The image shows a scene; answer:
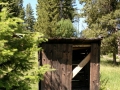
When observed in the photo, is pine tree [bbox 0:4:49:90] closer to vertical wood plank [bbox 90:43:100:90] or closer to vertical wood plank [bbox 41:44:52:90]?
vertical wood plank [bbox 41:44:52:90]

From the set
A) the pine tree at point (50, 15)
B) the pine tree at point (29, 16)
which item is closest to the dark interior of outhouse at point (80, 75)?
the pine tree at point (50, 15)

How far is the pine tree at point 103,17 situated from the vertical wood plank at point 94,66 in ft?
52.5

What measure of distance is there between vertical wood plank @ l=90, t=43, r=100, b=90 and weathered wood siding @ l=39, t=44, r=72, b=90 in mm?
760

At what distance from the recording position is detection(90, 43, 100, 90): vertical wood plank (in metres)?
7.60

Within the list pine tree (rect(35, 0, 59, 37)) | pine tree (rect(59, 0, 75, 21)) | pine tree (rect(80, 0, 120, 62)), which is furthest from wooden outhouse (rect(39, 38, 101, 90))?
pine tree (rect(59, 0, 75, 21))

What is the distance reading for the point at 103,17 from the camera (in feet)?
77.5

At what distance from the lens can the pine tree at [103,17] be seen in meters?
23.5

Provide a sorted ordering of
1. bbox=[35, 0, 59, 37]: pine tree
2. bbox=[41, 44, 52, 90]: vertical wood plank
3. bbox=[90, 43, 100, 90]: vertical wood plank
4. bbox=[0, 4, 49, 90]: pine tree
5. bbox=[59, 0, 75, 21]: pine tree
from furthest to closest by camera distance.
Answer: bbox=[59, 0, 75, 21]: pine tree
bbox=[35, 0, 59, 37]: pine tree
bbox=[90, 43, 100, 90]: vertical wood plank
bbox=[41, 44, 52, 90]: vertical wood plank
bbox=[0, 4, 49, 90]: pine tree

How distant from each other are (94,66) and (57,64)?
126 cm

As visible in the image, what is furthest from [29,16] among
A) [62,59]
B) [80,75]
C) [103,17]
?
[62,59]

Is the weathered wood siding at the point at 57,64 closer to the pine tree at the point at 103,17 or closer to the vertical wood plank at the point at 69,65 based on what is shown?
the vertical wood plank at the point at 69,65

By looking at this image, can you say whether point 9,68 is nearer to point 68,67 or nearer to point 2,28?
point 2,28

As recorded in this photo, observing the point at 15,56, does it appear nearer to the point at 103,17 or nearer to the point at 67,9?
the point at 103,17

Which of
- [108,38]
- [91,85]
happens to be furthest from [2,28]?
[108,38]
